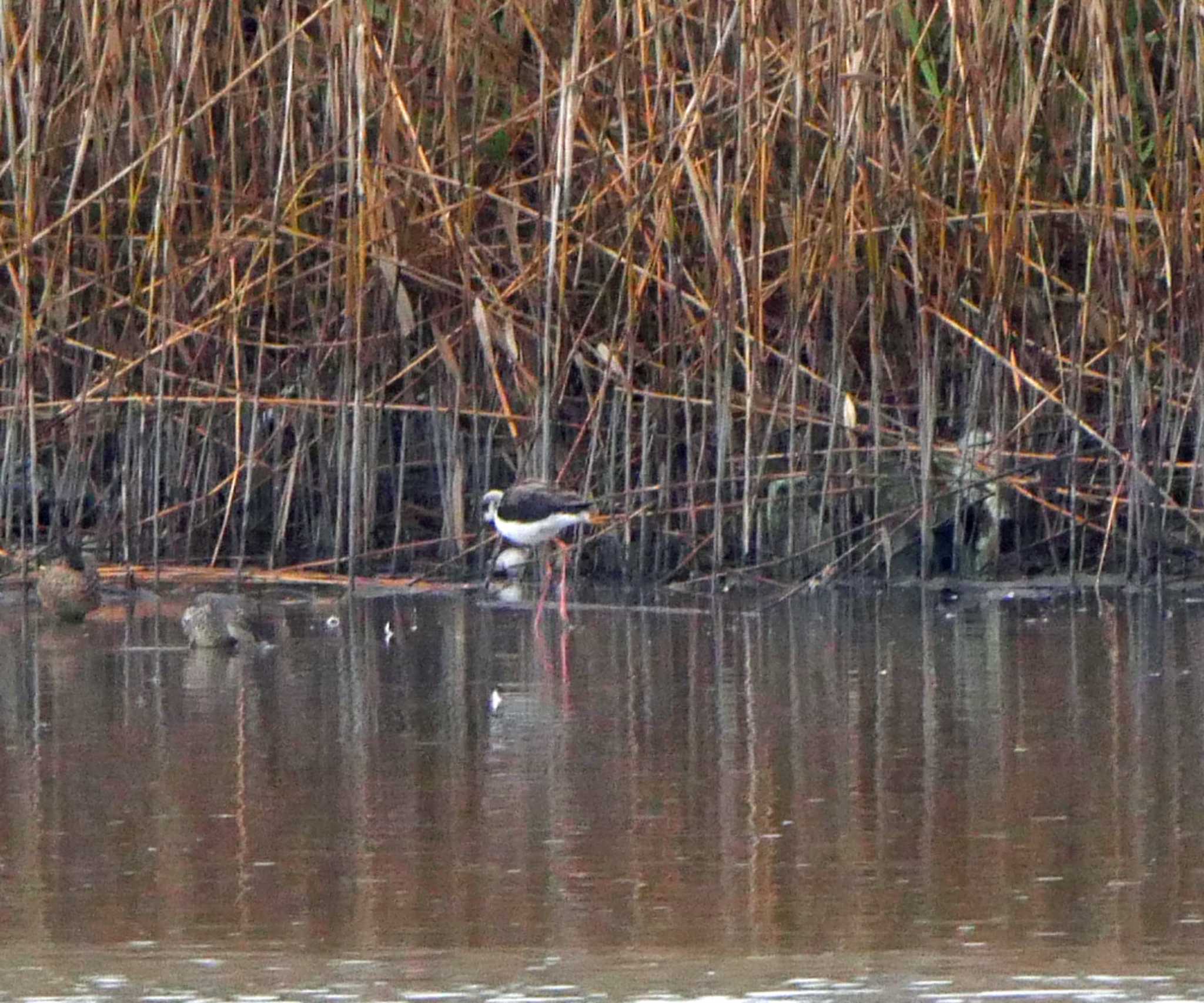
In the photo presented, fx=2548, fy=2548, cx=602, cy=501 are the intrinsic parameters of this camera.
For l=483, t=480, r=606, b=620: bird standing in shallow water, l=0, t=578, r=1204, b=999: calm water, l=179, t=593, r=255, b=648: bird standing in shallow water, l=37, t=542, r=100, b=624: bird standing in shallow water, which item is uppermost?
l=483, t=480, r=606, b=620: bird standing in shallow water

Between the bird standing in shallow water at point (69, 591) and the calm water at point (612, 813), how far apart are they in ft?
1.08

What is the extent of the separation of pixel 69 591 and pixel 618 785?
3800 millimetres

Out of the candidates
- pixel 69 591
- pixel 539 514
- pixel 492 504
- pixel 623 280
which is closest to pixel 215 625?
pixel 69 591

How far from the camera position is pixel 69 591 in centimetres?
876

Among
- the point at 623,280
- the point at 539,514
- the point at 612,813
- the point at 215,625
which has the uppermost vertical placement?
the point at 623,280

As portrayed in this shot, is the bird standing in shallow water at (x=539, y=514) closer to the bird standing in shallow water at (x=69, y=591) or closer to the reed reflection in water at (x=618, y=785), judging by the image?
the reed reflection in water at (x=618, y=785)

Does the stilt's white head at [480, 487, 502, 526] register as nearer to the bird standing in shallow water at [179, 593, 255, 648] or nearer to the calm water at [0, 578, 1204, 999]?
the calm water at [0, 578, 1204, 999]

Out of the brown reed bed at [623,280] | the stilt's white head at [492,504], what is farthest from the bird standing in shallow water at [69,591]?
the stilt's white head at [492,504]

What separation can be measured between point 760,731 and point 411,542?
13.5ft

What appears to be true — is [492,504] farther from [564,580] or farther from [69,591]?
[69,591]

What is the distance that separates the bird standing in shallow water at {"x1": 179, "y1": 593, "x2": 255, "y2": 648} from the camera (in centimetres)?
791

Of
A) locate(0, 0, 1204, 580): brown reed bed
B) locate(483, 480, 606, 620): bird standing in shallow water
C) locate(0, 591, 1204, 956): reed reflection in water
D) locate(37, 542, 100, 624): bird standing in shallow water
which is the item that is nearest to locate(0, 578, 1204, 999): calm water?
locate(0, 591, 1204, 956): reed reflection in water

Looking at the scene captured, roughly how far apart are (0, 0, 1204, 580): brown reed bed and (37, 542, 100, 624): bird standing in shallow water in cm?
64

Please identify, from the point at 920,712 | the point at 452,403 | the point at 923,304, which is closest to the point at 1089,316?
the point at 923,304
